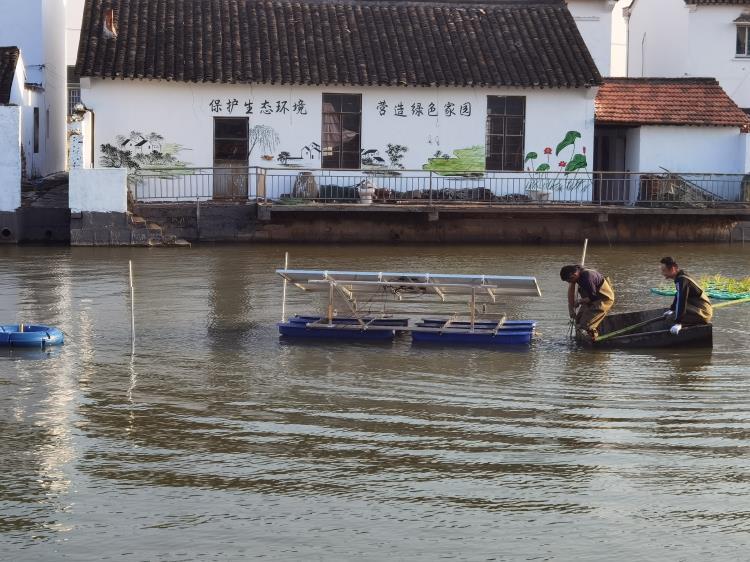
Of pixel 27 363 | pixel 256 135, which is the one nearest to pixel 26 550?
pixel 27 363

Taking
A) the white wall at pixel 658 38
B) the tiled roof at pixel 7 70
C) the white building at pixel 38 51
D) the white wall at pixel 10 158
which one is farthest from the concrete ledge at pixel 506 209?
the white wall at pixel 658 38

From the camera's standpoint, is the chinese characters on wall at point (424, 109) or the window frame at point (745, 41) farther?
the window frame at point (745, 41)

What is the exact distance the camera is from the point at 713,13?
1476 inches

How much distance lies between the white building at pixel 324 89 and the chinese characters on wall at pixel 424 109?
28mm

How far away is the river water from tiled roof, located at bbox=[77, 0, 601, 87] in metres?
14.3

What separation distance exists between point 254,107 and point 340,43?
284cm

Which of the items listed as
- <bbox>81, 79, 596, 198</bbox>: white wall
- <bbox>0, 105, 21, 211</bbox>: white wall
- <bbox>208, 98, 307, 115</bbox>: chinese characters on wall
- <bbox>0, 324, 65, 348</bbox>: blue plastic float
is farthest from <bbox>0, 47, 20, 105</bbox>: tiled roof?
<bbox>0, 324, 65, 348</bbox>: blue plastic float

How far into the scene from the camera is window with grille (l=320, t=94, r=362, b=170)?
104 feet

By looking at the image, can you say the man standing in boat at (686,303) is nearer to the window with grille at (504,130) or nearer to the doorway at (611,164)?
the doorway at (611,164)

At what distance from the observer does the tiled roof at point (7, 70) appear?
29.0 metres

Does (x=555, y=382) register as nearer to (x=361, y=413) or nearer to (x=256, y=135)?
(x=361, y=413)

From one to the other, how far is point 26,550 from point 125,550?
2.02 feet

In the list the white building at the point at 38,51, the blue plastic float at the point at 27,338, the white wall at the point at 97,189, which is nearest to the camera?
the blue plastic float at the point at 27,338

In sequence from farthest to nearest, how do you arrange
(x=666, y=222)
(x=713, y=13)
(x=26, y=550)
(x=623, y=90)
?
1. (x=713, y=13)
2. (x=623, y=90)
3. (x=666, y=222)
4. (x=26, y=550)
